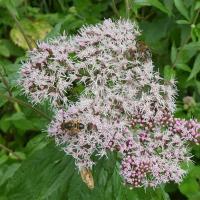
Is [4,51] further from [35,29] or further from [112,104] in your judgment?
[112,104]

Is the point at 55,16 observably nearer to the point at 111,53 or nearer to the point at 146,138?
the point at 111,53

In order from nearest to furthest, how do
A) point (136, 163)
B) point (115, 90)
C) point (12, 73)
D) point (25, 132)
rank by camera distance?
point (136, 163) < point (115, 90) < point (12, 73) < point (25, 132)

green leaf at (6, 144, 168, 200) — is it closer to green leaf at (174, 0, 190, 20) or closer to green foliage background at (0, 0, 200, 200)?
green foliage background at (0, 0, 200, 200)

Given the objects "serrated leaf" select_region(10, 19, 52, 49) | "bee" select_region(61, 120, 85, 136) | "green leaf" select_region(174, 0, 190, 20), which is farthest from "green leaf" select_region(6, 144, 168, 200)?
"serrated leaf" select_region(10, 19, 52, 49)

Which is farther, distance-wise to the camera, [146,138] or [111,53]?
[111,53]

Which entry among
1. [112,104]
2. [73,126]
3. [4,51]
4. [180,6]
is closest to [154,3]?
[180,6]

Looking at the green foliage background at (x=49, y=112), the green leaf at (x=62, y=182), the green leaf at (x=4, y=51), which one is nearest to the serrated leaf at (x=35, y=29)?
the green foliage background at (x=49, y=112)

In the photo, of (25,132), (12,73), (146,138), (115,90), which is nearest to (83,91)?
(115,90)
